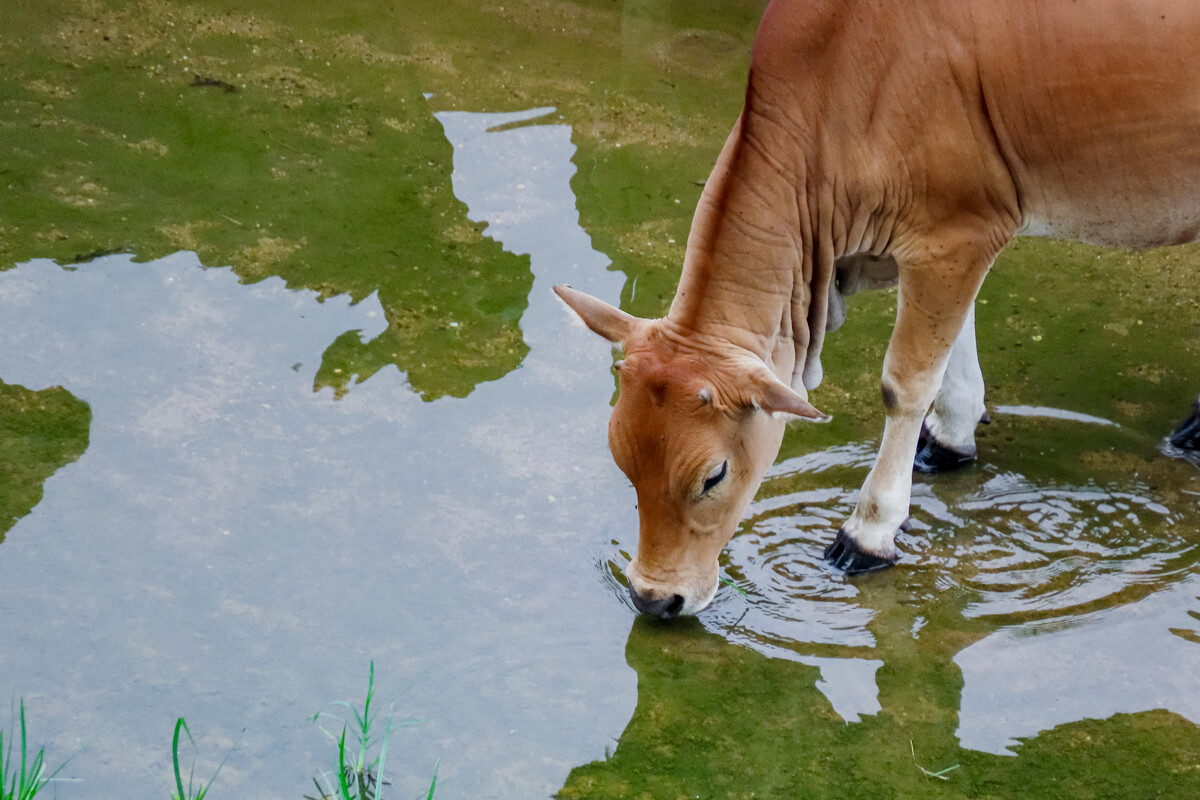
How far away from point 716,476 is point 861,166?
1077 mm

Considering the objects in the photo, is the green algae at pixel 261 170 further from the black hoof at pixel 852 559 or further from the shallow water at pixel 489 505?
the black hoof at pixel 852 559

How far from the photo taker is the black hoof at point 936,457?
4.91m

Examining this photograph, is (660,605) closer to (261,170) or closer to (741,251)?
(741,251)

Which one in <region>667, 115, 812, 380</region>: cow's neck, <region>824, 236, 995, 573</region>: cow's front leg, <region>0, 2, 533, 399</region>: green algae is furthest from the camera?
<region>0, 2, 533, 399</region>: green algae

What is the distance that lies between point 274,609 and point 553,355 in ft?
5.73

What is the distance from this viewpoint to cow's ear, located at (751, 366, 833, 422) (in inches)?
138

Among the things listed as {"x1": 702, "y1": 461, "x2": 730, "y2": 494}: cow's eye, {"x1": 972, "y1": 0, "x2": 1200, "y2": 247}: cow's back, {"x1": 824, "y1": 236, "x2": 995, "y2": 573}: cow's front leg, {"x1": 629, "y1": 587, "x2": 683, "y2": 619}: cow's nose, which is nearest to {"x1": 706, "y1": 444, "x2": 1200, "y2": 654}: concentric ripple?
{"x1": 824, "y1": 236, "x2": 995, "y2": 573}: cow's front leg

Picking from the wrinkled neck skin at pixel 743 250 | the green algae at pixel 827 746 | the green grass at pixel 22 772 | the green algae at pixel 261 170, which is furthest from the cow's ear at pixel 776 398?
the green grass at pixel 22 772

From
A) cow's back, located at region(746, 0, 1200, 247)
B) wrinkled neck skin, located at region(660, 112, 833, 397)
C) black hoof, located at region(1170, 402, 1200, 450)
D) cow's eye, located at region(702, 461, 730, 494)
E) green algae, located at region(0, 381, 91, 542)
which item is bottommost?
green algae, located at region(0, 381, 91, 542)

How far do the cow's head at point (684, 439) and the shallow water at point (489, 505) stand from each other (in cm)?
28

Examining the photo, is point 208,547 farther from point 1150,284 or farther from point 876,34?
point 1150,284

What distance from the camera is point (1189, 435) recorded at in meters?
4.97

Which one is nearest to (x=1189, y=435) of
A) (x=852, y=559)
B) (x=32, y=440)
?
(x=852, y=559)

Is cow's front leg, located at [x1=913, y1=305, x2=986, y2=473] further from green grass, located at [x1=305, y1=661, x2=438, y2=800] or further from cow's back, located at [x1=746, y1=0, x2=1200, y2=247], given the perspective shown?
green grass, located at [x1=305, y1=661, x2=438, y2=800]
